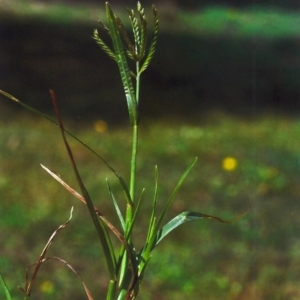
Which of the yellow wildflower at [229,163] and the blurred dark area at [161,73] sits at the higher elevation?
the blurred dark area at [161,73]

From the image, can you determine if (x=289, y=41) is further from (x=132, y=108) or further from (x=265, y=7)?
(x=132, y=108)

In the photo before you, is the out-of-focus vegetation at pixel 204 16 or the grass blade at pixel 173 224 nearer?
the grass blade at pixel 173 224

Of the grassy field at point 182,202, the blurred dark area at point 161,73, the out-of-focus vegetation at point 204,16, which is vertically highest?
the out-of-focus vegetation at point 204,16

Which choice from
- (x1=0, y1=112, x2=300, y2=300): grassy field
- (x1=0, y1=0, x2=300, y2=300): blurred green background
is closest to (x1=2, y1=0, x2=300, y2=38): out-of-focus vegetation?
(x1=0, y1=0, x2=300, y2=300): blurred green background

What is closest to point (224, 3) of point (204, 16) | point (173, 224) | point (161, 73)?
point (204, 16)

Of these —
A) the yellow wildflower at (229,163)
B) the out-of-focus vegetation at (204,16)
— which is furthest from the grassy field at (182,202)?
the out-of-focus vegetation at (204,16)

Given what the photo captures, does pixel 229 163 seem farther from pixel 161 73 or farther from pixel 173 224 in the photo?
pixel 173 224

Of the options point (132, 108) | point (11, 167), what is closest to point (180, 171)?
point (11, 167)

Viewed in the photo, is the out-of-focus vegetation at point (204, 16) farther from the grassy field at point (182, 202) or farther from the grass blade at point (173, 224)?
the grass blade at point (173, 224)

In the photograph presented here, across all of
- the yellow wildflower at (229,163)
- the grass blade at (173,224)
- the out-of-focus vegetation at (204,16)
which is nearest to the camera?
the grass blade at (173,224)

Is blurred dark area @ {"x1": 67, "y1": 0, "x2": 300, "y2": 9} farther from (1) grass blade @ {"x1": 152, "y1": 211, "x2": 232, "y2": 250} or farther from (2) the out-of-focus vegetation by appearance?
(1) grass blade @ {"x1": 152, "y1": 211, "x2": 232, "y2": 250}
